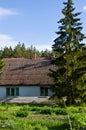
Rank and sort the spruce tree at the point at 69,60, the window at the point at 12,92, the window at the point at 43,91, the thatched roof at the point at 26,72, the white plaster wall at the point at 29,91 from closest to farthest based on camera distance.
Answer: the spruce tree at the point at 69,60 → the window at the point at 43,91 → the white plaster wall at the point at 29,91 → the thatched roof at the point at 26,72 → the window at the point at 12,92

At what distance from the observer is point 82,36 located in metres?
40.6

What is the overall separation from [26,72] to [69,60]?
10799mm

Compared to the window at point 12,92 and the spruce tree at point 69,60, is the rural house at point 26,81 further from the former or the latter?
the spruce tree at point 69,60

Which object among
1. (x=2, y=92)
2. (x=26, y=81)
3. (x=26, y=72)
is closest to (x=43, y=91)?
(x=26, y=81)

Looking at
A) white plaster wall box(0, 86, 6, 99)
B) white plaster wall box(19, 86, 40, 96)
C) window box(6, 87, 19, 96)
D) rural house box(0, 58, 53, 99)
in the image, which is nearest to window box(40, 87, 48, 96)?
rural house box(0, 58, 53, 99)

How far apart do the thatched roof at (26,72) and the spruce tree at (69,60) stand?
6.82m

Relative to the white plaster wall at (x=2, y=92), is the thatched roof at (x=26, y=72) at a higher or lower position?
higher

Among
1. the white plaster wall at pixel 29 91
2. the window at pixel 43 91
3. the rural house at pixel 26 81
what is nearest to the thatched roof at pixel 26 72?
the rural house at pixel 26 81

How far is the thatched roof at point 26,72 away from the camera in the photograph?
4766 cm

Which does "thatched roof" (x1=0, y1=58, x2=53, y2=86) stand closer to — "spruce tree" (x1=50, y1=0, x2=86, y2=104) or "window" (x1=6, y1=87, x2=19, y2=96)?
"window" (x1=6, y1=87, x2=19, y2=96)

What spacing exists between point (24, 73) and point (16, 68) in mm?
2111

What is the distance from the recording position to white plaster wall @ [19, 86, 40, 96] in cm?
4731

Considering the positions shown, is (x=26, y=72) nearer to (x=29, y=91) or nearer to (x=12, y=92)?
(x=29, y=91)

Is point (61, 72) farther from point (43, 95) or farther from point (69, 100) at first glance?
point (43, 95)
